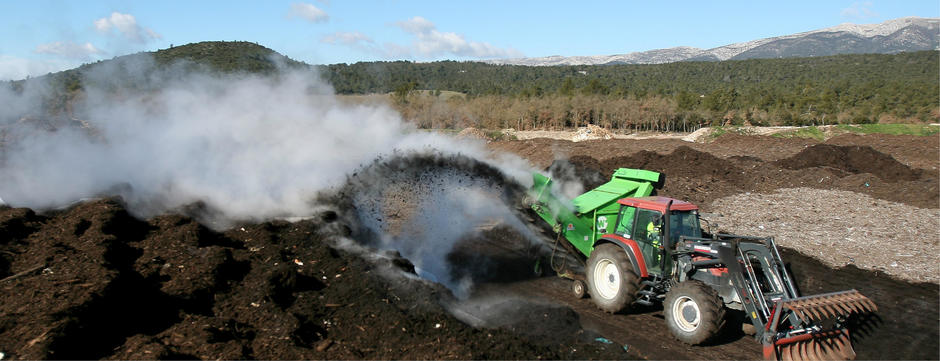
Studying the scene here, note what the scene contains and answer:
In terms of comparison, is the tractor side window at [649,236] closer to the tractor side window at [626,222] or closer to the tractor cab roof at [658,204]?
the tractor cab roof at [658,204]

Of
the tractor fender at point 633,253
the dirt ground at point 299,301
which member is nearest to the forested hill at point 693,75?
the dirt ground at point 299,301

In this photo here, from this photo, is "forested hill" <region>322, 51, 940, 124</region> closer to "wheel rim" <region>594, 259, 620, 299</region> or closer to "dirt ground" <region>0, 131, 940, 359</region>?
"dirt ground" <region>0, 131, 940, 359</region>

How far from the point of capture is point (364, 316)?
7598 mm

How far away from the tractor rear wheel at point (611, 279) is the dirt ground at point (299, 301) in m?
0.29

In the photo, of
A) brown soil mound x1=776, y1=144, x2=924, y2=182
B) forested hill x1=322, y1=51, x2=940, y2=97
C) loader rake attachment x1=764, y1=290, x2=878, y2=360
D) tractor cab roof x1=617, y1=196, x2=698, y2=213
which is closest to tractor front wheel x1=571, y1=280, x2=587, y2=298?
tractor cab roof x1=617, y1=196, x2=698, y2=213

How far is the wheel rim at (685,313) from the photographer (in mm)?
8117

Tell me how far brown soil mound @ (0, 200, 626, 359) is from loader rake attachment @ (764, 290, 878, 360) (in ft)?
7.27

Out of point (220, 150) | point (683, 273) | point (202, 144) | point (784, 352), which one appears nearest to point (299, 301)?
point (683, 273)

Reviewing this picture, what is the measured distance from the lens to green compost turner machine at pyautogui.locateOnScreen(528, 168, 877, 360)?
24.2ft

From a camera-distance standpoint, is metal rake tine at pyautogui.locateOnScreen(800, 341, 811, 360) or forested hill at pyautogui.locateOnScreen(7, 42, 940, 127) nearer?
metal rake tine at pyautogui.locateOnScreen(800, 341, 811, 360)

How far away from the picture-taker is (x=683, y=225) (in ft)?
30.1

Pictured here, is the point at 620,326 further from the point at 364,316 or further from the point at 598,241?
the point at 364,316

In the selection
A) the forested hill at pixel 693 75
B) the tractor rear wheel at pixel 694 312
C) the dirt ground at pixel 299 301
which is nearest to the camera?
the dirt ground at pixel 299 301

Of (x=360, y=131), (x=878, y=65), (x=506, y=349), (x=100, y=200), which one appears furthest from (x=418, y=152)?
(x=878, y=65)
